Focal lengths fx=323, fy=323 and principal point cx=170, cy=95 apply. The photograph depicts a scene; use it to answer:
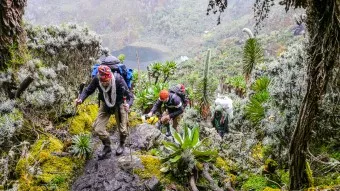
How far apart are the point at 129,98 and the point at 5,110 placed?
7.70ft

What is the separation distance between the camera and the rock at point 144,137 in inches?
266

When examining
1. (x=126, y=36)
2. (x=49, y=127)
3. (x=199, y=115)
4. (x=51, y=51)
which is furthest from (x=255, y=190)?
(x=126, y=36)

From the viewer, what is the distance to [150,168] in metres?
5.32

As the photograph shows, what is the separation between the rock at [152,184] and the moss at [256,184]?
1.42 meters

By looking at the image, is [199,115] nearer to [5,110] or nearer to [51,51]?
[51,51]

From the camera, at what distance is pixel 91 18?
458 feet

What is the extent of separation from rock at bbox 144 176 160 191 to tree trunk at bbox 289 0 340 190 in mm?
2248

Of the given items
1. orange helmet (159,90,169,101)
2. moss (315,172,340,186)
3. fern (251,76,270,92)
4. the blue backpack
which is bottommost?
moss (315,172,340,186)

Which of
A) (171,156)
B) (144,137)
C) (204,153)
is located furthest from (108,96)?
(144,137)

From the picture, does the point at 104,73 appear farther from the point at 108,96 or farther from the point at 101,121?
the point at 101,121

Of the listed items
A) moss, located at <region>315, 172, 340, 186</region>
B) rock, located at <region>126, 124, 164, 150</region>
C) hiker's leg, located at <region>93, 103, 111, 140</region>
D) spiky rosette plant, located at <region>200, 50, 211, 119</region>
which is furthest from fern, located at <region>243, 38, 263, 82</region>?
moss, located at <region>315, 172, 340, 186</region>

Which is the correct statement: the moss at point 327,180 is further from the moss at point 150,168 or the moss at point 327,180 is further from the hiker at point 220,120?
the hiker at point 220,120

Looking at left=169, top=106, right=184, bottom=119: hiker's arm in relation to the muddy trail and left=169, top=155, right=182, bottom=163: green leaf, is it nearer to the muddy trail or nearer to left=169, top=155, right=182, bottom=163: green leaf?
the muddy trail

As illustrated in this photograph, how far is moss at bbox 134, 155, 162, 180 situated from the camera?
5.12 metres
